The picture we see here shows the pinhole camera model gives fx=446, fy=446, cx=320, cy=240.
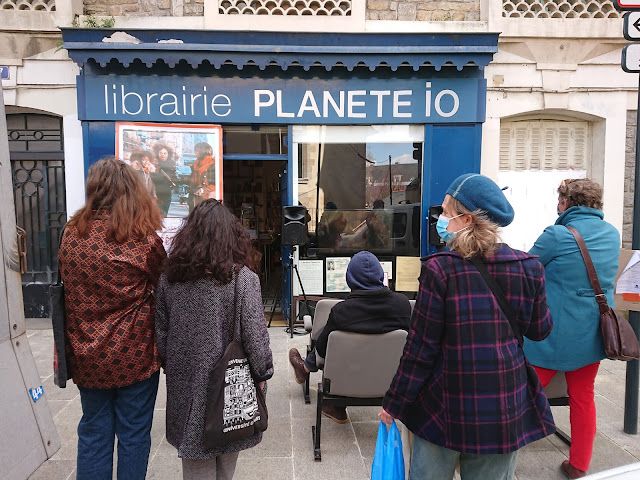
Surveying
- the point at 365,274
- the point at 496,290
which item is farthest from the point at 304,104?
the point at 496,290

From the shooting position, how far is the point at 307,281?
6.31 metres

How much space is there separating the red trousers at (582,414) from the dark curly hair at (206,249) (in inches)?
90.8

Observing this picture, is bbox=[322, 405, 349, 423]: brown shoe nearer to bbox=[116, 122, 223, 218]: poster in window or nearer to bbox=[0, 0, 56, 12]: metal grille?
bbox=[116, 122, 223, 218]: poster in window

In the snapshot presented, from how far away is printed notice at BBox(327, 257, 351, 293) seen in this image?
6.32 meters

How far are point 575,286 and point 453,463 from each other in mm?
1550

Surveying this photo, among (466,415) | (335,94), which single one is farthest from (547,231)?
(335,94)

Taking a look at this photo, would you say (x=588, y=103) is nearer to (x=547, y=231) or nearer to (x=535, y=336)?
(x=547, y=231)

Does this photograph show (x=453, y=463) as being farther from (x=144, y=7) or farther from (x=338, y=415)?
(x=144, y=7)

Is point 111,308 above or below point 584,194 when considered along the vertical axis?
below

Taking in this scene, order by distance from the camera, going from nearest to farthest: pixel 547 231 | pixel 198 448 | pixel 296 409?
pixel 198 448
pixel 547 231
pixel 296 409

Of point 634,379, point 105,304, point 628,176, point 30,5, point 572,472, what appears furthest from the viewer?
point 628,176

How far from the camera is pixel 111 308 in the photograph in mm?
2166

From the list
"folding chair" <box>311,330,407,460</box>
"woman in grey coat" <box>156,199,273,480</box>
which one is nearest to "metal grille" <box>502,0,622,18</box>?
"folding chair" <box>311,330,407,460</box>

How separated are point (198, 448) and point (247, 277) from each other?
0.82 m
